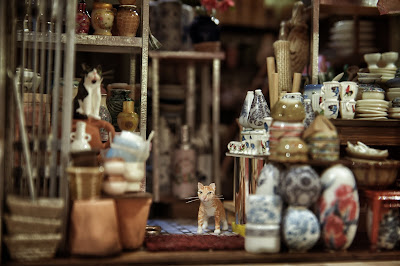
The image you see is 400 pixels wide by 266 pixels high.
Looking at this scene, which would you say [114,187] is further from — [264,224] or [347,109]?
[347,109]

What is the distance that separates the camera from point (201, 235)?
120 inches

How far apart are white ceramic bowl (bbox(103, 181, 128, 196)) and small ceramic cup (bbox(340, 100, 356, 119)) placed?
1.38 metres

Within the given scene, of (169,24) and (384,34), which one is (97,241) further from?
(384,34)

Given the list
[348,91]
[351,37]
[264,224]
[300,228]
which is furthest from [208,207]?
[351,37]

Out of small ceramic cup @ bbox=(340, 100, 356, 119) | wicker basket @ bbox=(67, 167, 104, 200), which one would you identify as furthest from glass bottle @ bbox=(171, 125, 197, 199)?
wicker basket @ bbox=(67, 167, 104, 200)

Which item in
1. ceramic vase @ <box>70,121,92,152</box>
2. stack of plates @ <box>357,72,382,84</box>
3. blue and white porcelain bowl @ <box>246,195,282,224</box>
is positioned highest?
stack of plates @ <box>357,72,382,84</box>

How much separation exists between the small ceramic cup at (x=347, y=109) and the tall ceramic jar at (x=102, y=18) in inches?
59.6

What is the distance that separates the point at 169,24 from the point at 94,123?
2075 millimetres

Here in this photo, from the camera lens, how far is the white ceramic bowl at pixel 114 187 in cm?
262

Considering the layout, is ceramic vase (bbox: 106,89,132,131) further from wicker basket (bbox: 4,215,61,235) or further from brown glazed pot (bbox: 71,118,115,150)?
wicker basket (bbox: 4,215,61,235)

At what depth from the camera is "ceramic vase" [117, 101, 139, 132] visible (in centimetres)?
327

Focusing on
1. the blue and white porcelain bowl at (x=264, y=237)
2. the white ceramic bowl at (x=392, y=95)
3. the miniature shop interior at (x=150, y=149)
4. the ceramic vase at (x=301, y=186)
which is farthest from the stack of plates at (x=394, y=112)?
the blue and white porcelain bowl at (x=264, y=237)

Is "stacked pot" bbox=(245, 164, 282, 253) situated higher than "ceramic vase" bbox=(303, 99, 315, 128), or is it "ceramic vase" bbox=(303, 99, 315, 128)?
"ceramic vase" bbox=(303, 99, 315, 128)

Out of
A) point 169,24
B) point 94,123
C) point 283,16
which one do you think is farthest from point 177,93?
point 94,123
